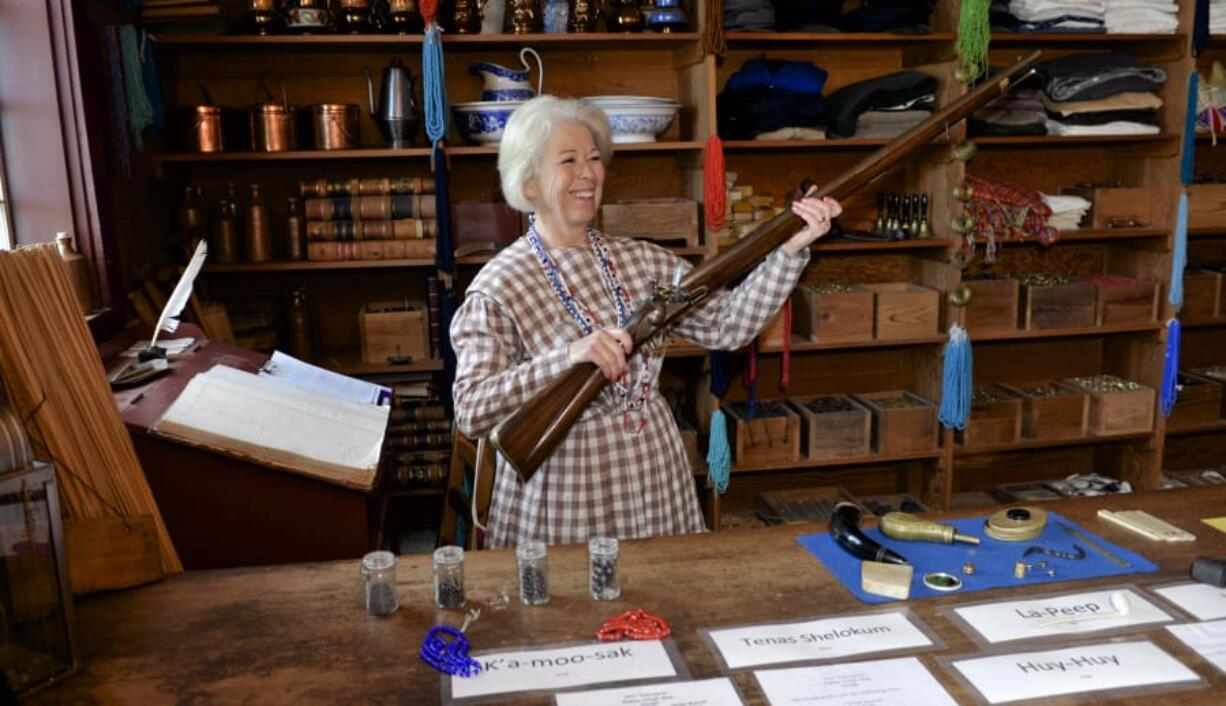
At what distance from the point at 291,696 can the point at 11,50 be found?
1894mm

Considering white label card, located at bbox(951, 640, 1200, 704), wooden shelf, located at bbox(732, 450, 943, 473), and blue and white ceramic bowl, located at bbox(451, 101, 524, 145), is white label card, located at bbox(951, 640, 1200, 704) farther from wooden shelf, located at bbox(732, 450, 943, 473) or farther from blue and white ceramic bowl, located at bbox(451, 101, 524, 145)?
blue and white ceramic bowl, located at bbox(451, 101, 524, 145)

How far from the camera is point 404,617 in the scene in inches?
49.6

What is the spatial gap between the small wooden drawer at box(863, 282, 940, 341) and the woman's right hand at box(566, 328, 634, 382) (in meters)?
1.98

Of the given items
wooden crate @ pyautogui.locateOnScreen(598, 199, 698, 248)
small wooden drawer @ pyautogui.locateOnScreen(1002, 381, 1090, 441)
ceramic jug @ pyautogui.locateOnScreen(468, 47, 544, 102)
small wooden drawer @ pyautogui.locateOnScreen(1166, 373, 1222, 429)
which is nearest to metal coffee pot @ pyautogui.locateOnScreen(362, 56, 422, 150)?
ceramic jug @ pyautogui.locateOnScreen(468, 47, 544, 102)

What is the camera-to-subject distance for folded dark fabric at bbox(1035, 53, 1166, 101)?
11.1ft

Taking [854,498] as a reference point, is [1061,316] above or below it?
above

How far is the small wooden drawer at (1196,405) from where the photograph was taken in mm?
3734

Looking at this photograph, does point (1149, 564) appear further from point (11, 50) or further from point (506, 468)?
point (11, 50)

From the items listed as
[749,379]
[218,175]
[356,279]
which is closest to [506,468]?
[749,379]

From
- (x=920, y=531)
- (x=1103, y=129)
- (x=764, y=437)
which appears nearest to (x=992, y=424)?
(x=764, y=437)

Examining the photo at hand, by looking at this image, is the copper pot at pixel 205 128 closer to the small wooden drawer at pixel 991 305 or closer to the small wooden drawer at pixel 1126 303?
the small wooden drawer at pixel 991 305

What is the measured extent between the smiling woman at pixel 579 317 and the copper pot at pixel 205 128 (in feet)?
4.71

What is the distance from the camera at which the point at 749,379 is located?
10.8 feet

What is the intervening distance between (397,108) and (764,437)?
164 centimetres
